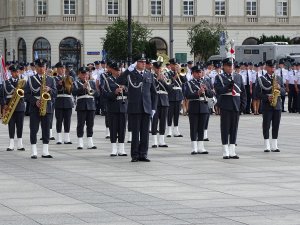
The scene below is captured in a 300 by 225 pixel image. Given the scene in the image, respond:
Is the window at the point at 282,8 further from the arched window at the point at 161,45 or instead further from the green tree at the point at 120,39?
the green tree at the point at 120,39

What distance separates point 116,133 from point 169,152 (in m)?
1.74

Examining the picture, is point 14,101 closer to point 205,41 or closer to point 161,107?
point 161,107

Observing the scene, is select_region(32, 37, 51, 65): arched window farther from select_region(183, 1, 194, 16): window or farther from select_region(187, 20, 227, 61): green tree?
select_region(187, 20, 227, 61): green tree

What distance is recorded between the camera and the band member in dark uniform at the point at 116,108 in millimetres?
23125

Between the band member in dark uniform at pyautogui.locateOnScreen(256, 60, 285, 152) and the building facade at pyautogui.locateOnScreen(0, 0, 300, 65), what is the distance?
6956 cm

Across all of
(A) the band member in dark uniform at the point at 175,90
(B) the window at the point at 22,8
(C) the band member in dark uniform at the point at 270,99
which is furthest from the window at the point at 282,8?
(C) the band member in dark uniform at the point at 270,99

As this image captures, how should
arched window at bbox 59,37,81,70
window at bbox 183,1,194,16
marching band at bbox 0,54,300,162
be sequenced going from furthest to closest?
window at bbox 183,1,194,16 < arched window at bbox 59,37,81,70 < marching band at bbox 0,54,300,162

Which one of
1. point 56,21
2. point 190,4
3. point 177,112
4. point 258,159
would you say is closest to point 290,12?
point 190,4

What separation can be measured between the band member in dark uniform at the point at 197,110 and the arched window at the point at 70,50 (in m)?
73.2

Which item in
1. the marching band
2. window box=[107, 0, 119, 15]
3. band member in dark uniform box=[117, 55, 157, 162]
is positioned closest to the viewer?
band member in dark uniform box=[117, 55, 157, 162]

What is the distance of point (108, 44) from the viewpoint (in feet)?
258

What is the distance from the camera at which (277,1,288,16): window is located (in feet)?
330

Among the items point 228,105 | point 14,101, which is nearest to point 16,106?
point 14,101

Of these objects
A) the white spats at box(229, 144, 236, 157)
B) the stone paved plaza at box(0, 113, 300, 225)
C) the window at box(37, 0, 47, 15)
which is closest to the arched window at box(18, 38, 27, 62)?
the window at box(37, 0, 47, 15)
